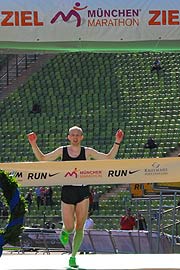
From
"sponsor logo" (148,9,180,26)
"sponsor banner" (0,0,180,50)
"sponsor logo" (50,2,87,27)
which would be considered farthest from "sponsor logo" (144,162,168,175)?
"sponsor logo" (50,2,87,27)

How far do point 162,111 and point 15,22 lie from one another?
18615mm

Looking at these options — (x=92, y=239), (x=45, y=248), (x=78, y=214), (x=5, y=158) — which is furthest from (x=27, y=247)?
(x=78, y=214)

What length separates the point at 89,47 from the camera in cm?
1378

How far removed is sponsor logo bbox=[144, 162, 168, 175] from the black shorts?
1.11 metres

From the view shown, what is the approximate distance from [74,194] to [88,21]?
3364 mm

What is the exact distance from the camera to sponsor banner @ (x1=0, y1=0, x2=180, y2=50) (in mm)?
13492

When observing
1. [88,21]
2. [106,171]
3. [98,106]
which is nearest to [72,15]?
[88,21]

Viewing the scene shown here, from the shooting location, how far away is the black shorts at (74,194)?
1109 cm

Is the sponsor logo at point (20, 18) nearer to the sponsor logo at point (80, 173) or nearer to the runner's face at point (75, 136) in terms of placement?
the sponsor logo at point (80, 173)

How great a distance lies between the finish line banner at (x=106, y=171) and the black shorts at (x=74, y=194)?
1.69 feet

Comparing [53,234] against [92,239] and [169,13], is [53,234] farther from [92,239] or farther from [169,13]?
[169,13]

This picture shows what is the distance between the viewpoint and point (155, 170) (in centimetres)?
1202

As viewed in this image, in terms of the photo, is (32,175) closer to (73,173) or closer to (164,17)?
(73,173)

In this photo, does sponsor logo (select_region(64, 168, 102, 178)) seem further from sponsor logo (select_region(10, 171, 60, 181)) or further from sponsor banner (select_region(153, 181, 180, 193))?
sponsor banner (select_region(153, 181, 180, 193))
